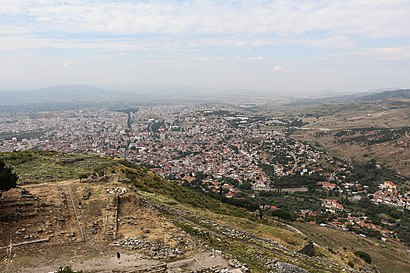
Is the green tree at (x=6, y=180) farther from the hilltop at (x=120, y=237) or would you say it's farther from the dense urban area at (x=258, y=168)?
the dense urban area at (x=258, y=168)

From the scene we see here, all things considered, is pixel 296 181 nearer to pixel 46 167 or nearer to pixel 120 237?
pixel 46 167

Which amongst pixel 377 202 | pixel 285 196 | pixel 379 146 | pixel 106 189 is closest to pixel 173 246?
pixel 106 189

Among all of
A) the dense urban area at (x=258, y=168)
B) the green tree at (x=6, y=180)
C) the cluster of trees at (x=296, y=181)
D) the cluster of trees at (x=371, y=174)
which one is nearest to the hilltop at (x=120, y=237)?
the green tree at (x=6, y=180)

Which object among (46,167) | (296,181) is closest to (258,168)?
(296,181)

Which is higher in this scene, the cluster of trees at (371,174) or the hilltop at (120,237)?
the hilltop at (120,237)

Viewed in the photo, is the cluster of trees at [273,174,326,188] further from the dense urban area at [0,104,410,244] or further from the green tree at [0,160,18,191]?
the green tree at [0,160,18,191]

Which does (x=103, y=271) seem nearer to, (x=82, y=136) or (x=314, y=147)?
(x=314, y=147)

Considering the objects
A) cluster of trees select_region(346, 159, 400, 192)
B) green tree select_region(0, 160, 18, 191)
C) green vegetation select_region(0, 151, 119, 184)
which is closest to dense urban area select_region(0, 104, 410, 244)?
cluster of trees select_region(346, 159, 400, 192)
